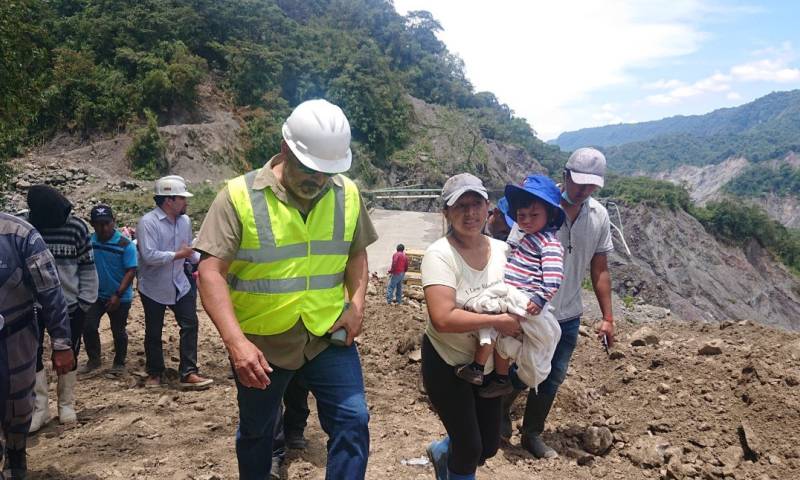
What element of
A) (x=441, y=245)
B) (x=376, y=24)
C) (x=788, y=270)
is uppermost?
(x=376, y=24)

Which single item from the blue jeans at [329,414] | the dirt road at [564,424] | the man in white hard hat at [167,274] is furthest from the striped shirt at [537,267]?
the man in white hard hat at [167,274]

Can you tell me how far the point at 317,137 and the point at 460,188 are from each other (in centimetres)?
67

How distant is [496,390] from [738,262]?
45.8m

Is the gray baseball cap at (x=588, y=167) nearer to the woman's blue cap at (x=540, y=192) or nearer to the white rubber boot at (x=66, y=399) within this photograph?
the woman's blue cap at (x=540, y=192)

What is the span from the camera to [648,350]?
5.24m

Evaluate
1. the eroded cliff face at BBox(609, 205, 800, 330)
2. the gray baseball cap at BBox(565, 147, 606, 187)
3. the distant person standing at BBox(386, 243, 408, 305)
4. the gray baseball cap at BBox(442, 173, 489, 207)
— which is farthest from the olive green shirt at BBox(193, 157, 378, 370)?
the eroded cliff face at BBox(609, 205, 800, 330)

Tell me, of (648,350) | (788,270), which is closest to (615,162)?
(788,270)

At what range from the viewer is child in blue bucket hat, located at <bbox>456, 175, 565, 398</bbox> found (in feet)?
7.95

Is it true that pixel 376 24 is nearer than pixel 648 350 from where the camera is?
No

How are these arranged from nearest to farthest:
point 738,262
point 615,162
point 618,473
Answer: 1. point 618,473
2. point 738,262
3. point 615,162

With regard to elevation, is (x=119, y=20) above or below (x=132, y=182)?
above

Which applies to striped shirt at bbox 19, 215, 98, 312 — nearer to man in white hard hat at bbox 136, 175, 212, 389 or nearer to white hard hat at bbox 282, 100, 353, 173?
man in white hard hat at bbox 136, 175, 212, 389

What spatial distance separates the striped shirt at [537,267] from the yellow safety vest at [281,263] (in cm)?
81

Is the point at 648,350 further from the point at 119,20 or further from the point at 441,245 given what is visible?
the point at 119,20
